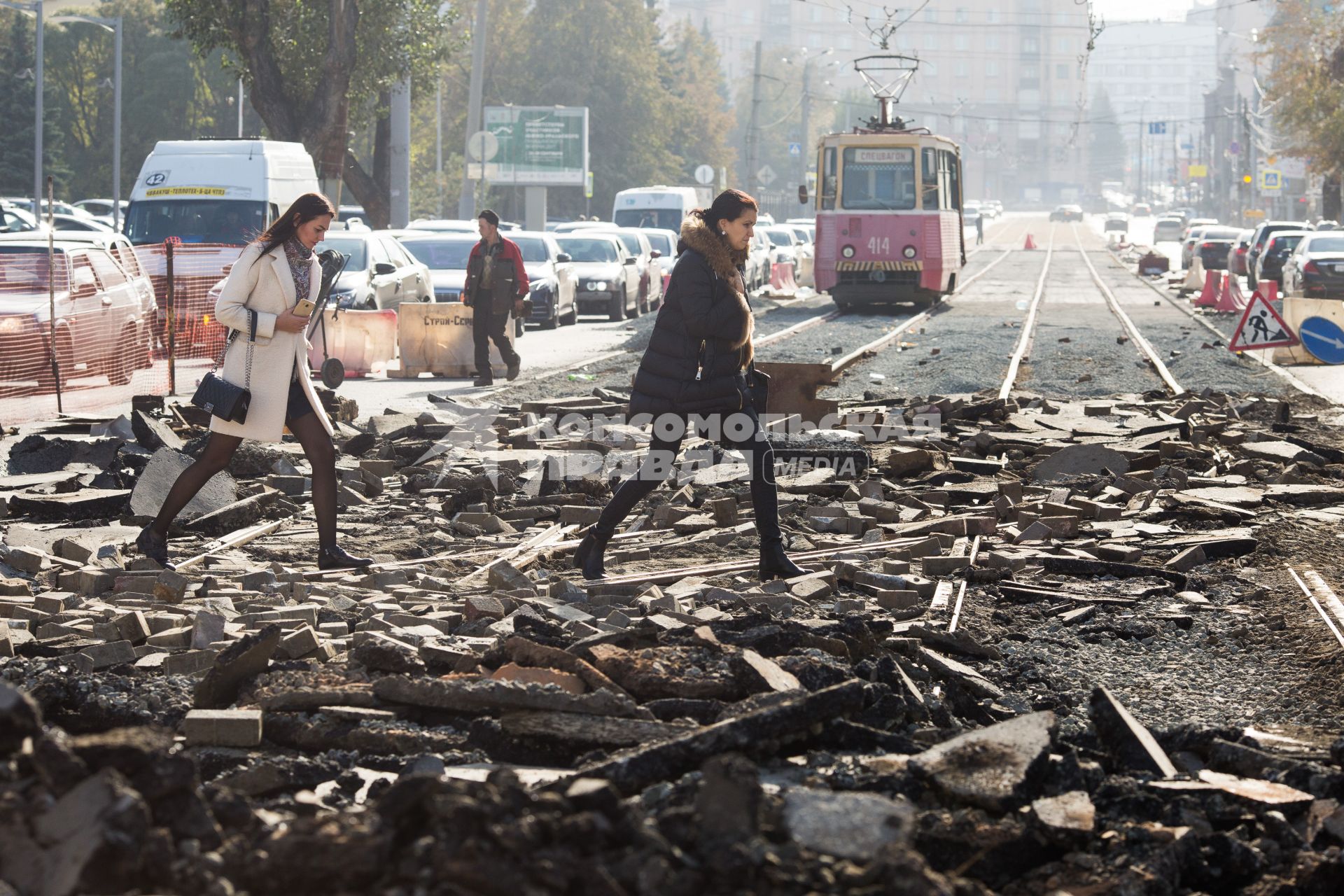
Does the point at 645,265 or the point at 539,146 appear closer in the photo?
the point at 645,265

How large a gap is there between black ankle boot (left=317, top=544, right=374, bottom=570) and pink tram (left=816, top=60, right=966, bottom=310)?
22.6 metres

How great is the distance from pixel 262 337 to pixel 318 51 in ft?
82.3

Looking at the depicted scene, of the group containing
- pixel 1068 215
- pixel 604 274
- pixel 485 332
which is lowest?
pixel 485 332

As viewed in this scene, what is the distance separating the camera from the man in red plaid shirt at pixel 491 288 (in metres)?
17.3

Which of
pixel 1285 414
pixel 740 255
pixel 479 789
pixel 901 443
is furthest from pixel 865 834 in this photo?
pixel 1285 414

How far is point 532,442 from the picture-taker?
12.3 m

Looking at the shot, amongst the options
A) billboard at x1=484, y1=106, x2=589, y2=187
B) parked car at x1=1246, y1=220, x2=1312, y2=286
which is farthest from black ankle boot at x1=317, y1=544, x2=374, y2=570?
billboard at x1=484, y1=106, x2=589, y2=187

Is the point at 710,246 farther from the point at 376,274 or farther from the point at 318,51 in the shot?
the point at 318,51

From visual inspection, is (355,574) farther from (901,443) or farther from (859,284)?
(859,284)

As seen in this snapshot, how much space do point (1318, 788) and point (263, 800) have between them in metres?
2.99

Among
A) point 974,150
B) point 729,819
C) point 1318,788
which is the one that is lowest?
point 1318,788

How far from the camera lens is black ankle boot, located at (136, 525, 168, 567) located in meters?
7.82

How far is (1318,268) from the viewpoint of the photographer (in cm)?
3222

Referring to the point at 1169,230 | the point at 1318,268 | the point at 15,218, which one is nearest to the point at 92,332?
the point at 1318,268
